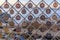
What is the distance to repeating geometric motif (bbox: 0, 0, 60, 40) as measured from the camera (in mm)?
3041

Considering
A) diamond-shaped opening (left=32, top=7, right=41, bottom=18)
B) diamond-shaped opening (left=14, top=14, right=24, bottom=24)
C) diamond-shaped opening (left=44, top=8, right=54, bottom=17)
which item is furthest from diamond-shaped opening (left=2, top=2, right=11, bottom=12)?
diamond-shaped opening (left=44, top=8, right=54, bottom=17)

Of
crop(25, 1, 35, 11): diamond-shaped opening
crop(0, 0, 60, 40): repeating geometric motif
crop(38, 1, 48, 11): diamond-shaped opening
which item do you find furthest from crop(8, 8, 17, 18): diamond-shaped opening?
crop(38, 1, 48, 11): diamond-shaped opening

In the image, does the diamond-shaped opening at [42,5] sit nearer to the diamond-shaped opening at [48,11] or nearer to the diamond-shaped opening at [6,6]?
the diamond-shaped opening at [48,11]

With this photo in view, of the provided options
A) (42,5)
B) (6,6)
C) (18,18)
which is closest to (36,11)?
(42,5)

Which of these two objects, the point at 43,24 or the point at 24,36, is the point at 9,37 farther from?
the point at 43,24

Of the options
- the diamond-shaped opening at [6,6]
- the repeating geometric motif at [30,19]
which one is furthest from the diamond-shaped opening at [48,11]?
the diamond-shaped opening at [6,6]

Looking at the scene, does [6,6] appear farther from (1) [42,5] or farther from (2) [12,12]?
(1) [42,5]

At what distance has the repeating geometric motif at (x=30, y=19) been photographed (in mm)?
3041

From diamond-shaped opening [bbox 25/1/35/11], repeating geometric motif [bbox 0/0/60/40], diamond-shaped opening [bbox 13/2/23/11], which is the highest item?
diamond-shaped opening [bbox 13/2/23/11]

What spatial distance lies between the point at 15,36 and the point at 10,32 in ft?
0.25

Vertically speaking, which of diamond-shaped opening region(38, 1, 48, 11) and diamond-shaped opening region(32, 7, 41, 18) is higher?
diamond-shaped opening region(38, 1, 48, 11)

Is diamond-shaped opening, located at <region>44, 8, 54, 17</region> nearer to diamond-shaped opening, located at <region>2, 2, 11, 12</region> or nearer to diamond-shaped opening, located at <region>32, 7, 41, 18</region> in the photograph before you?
diamond-shaped opening, located at <region>32, 7, 41, 18</region>

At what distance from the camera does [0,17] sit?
10.1ft

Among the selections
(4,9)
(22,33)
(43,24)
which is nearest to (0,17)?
(4,9)
